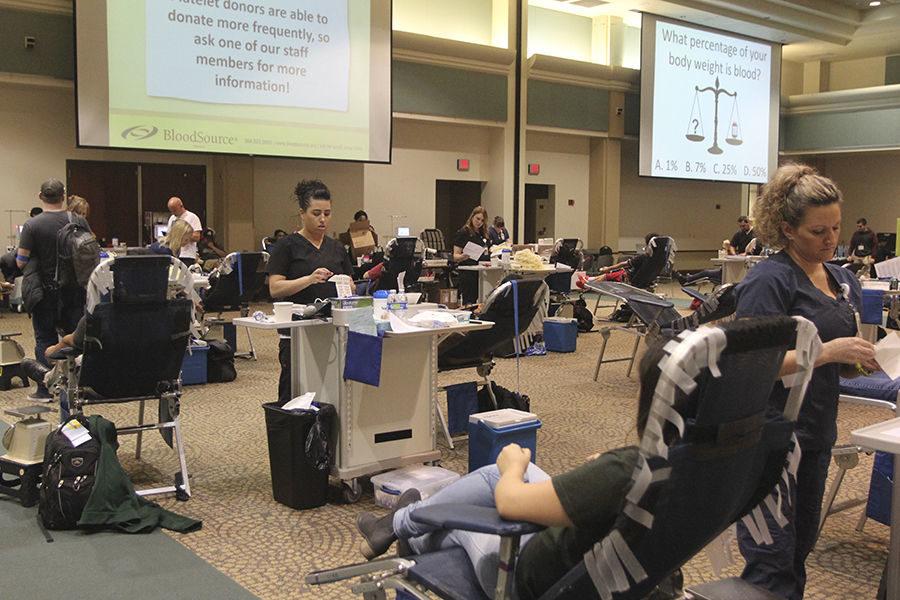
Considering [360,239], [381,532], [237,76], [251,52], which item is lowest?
[381,532]

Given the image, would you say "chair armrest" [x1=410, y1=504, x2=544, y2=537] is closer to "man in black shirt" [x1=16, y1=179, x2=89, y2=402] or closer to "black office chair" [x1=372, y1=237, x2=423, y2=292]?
"man in black shirt" [x1=16, y1=179, x2=89, y2=402]

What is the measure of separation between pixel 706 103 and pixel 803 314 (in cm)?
1488

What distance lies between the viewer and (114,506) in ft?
11.6

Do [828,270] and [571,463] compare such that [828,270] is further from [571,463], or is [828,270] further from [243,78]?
[243,78]

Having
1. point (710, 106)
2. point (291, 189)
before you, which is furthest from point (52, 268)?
point (710, 106)

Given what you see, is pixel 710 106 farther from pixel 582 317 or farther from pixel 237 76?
pixel 237 76

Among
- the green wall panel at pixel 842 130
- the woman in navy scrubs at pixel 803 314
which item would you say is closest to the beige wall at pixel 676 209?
the green wall panel at pixel 842 130

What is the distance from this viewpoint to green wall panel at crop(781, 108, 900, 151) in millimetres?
17859

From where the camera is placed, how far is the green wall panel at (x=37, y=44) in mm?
10055

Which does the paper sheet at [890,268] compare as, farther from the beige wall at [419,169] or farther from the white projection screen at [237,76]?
the beige wall at [419,169]

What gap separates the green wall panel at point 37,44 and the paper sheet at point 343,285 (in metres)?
7.80

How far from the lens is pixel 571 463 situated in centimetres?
449

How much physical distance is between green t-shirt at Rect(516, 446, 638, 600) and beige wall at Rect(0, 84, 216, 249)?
10677 millimetres

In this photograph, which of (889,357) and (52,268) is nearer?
(889,357)
